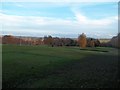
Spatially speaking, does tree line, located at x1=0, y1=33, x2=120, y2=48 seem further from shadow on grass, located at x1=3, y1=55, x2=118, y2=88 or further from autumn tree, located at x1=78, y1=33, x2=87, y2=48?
shadow on grass, located at x1=3, y1=55, x2=118, y2=88

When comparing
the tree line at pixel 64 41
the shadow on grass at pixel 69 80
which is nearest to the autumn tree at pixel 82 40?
the tree line at pixel 64 41

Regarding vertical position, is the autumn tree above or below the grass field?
above

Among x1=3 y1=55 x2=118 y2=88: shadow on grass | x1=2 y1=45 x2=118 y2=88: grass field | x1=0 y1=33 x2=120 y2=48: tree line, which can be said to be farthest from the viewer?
x1=0 y1=33 x2=120 y2=48: tree line

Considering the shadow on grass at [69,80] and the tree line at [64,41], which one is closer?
the shadow on grass at [69,80]

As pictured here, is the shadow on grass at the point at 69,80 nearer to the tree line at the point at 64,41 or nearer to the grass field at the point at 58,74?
the grass field at the point at 58,74

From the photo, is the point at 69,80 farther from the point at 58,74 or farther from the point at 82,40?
the point at 82,40

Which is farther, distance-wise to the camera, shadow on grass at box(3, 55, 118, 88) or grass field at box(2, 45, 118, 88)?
grass field at box(2, 45, 118, 88)

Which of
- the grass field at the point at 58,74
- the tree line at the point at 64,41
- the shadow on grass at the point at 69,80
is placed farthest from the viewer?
the tree line at the point at 64,41

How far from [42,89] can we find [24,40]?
4144 inches

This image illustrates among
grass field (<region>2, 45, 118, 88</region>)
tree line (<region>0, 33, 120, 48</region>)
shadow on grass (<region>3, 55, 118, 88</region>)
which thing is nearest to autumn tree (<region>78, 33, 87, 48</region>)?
tree line (<region>0, 33, 120, 48</region>)

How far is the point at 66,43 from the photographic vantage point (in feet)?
429

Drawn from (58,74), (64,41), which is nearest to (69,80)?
(58,74)

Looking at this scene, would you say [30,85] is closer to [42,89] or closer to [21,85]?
[21,85]

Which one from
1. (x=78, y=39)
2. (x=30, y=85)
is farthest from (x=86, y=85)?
(x=78, y=39)
